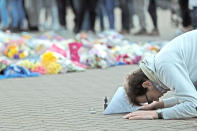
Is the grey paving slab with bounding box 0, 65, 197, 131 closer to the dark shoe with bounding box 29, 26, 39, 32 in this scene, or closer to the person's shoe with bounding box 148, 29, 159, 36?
the person's shoe with bounding box 148, 29, 159, 36

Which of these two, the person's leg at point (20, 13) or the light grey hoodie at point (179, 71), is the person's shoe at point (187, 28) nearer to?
the person's leg at point (20, 13)

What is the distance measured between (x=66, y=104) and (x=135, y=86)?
1.55m

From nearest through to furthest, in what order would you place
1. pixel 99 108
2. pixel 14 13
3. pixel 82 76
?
pixel 99 108 < pixel 82 76 < pixel 14 13

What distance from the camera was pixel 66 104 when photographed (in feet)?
21.7

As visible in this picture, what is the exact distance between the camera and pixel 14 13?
1745 centimetres

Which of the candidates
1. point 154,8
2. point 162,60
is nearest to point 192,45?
point 162,60

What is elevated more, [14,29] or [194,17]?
Answer: [194,17]

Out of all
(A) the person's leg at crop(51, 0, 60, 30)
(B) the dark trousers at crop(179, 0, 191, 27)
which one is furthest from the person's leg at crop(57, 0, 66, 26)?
(B) the dark trousers at crop(179, 0, 191, 27)

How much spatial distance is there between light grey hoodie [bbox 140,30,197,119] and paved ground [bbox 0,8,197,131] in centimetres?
15

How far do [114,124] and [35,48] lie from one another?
19.4 feet

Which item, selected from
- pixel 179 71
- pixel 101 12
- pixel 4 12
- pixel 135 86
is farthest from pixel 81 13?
pixel 179 71

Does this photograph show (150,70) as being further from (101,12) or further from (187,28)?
(101,12)

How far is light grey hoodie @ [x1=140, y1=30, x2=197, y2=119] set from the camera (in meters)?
5.05

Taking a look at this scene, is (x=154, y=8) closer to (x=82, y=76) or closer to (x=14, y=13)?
(x=14, y=13)
